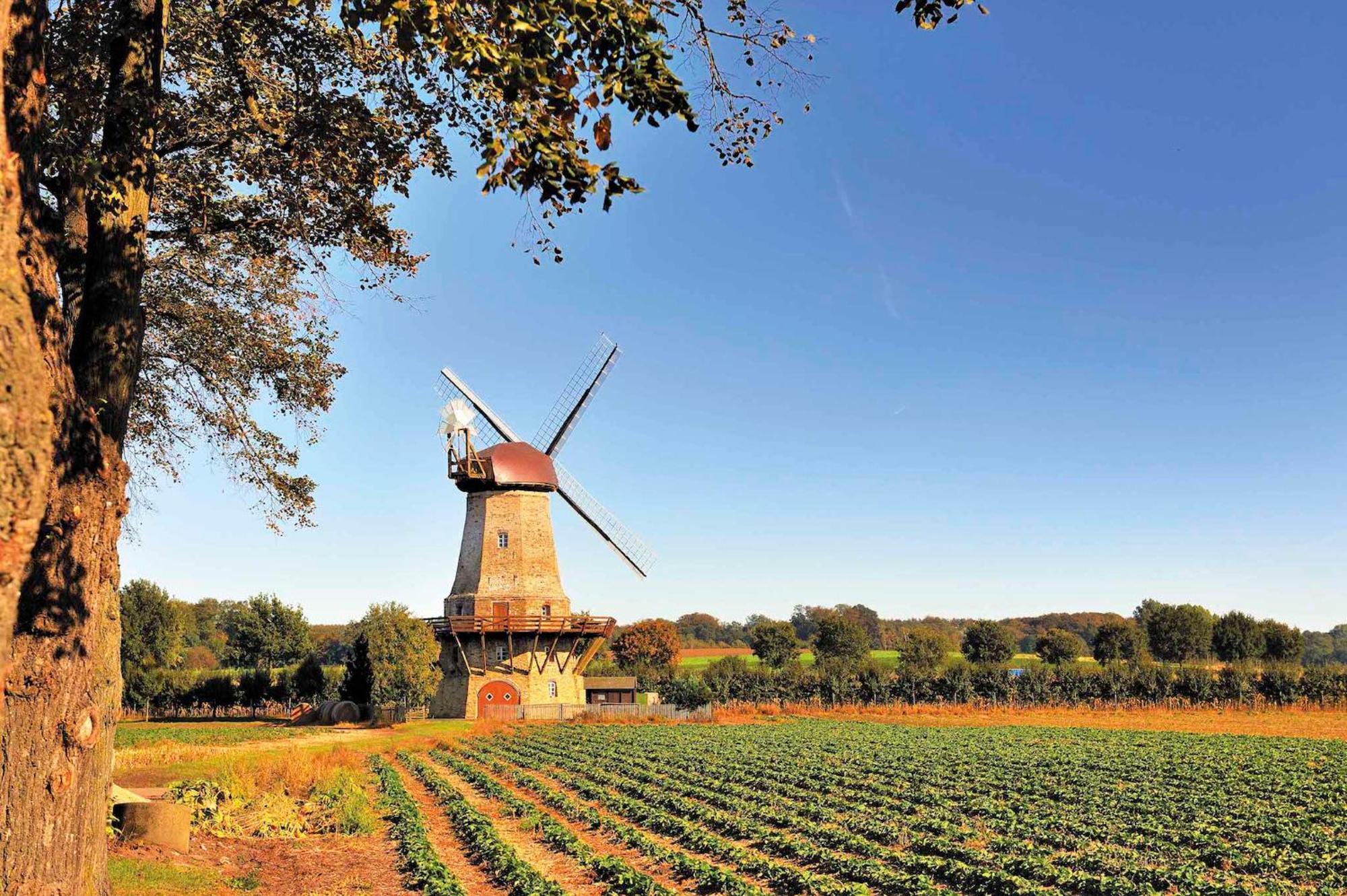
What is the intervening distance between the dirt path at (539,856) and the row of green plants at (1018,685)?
56987mm

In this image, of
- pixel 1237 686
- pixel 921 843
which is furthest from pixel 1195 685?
pixel 921 843

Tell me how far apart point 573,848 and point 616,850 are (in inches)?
47.5

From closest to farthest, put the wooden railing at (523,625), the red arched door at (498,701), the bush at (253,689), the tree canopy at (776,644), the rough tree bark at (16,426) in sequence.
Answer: the rough tree bark at (16,426) → the wooden railing at (523,625) → the red arched door at (498,701) → the bush at (253,689) → the tree canopy at (776,644)

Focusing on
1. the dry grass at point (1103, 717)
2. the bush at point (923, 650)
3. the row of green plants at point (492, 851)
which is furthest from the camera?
the bush at point (923, 650)

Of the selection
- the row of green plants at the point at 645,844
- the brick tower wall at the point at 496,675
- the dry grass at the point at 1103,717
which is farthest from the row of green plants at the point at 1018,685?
the row of green plants at the point at 645,844

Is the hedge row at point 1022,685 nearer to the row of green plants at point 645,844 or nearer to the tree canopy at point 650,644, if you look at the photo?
the tree canopy at point 650,644

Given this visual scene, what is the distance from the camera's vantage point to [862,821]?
21406 millimetres

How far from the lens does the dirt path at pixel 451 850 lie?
1636 cm

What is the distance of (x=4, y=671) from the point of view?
4789 millimetres

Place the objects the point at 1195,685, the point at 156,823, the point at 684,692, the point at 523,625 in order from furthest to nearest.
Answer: the point at 684,692, the point at 1195,685, the point at 523,625, the point at 156,823

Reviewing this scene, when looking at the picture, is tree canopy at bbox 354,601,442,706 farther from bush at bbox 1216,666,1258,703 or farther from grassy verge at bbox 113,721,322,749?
bush at bbox 1216,666,1258,703

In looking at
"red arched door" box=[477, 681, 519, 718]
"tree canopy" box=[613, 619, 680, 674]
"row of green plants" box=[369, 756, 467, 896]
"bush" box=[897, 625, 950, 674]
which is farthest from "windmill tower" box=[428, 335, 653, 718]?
"tree canopy" box=[613, 619, 680, 674]

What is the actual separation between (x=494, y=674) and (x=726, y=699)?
1460 inches

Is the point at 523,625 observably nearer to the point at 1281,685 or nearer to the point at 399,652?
the point at 399,652
